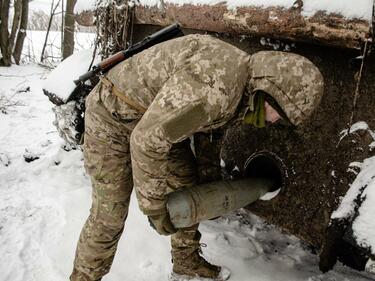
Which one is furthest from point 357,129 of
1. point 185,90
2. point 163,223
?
point 163,223

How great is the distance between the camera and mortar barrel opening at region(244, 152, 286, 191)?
111 inches

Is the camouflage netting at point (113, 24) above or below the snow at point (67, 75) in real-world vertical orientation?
above

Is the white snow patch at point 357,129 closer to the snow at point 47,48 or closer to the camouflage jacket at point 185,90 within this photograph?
the camouflage jacket at point 185,90

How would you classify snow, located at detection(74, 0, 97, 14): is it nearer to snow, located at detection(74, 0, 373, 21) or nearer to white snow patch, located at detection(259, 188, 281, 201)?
snow, located at detection(74, 0, 373, 21)

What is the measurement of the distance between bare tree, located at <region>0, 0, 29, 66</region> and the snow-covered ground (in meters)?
7.76

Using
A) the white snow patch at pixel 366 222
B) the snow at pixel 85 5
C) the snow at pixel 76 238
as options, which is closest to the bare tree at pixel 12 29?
the snow at pixel 85 5

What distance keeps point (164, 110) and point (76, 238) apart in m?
1.85

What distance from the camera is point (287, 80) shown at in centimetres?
190

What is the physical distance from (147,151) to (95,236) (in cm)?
82

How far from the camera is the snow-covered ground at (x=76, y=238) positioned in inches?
112

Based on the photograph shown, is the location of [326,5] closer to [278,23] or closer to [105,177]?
[278,23]

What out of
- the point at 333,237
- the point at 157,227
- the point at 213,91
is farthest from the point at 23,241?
the point at 333,237

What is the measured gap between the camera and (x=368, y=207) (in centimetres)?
174

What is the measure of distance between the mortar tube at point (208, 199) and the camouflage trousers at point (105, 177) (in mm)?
235
